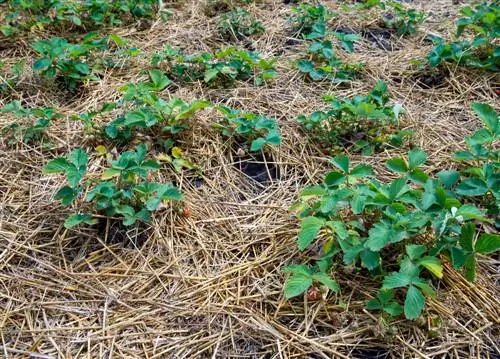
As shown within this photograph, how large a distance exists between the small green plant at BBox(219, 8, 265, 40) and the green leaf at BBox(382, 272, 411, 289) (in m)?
1.91

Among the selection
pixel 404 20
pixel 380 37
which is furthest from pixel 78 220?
pixel 404 20

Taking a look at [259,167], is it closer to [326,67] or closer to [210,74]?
[210,74]

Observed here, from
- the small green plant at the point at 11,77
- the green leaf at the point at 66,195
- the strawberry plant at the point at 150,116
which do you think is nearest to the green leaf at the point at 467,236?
the strawberry plant at the point at 150,116

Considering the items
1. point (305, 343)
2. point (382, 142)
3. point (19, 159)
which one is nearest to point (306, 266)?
point (305, 343)

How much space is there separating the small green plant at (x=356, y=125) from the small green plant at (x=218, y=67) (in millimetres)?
448

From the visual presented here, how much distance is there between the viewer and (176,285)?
58.7 inches

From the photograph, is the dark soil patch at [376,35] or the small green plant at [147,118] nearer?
the small green plant at [147,118]

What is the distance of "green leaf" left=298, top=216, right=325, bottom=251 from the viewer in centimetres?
140

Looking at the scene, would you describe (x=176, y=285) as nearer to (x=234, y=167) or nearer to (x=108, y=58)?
(x=234, y=167)

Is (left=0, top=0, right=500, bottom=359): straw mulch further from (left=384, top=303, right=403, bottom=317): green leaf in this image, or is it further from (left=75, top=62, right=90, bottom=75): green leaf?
(left=75, top=62, right=90, bottom=75): green leaf

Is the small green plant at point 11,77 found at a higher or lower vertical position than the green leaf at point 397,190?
lower

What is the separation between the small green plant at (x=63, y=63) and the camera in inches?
89.7

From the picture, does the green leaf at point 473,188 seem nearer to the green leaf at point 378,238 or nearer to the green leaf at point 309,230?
the green leaf at point 378,238

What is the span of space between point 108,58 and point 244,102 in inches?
32.1
